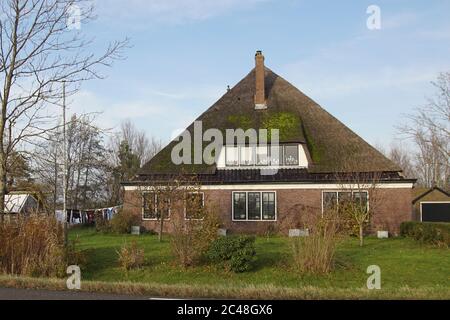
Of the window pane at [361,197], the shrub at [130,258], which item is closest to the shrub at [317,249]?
the shrub at [130,258]

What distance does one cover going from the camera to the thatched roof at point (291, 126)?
3023 centimetres

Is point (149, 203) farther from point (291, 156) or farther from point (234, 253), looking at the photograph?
point (234, 253)

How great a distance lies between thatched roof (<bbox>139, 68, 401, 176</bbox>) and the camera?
30.2 m

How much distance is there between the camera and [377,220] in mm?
28984

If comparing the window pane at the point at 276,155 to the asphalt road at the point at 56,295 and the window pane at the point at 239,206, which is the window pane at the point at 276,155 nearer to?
the window pane at the point at 239,206

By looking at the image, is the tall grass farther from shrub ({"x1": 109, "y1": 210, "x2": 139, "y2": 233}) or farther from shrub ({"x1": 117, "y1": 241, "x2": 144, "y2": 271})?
shrub ({"x1": 109, "y1": 210, "x2": 139, "y2": 233})

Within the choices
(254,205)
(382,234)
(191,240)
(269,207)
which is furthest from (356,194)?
(191,240)

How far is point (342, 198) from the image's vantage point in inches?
1051

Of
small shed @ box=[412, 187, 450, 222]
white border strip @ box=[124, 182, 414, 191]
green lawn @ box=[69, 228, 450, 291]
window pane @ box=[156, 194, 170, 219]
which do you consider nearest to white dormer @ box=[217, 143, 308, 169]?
white border strip @ box=[124, 182, 414, 191]

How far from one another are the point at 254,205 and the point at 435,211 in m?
22.4

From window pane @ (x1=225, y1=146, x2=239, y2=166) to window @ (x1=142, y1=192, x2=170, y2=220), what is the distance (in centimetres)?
568

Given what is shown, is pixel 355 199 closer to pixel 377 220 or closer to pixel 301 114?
pixel 377 220

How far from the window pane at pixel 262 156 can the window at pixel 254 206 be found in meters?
2.06
